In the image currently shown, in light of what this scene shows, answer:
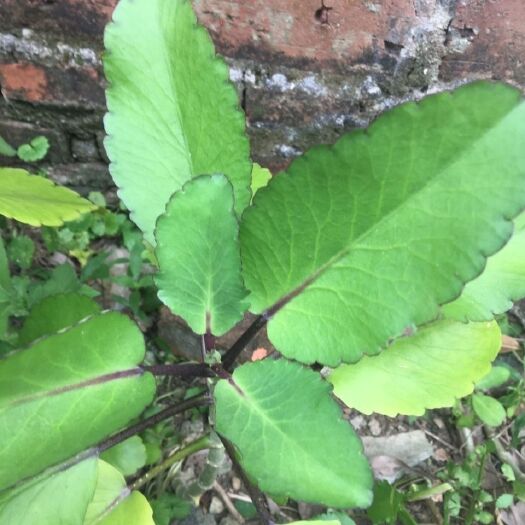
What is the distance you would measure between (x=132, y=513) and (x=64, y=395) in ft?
0.80

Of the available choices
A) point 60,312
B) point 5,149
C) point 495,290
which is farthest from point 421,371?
point 5,149

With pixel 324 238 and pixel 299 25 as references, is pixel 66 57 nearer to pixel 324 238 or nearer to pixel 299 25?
pixel 299 25

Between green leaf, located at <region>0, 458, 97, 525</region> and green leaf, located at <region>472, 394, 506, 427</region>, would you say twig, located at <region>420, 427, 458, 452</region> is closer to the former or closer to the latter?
green leaf, located at <region>472, 394, 506, 427</region>

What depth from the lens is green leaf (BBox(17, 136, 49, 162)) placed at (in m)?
1.31

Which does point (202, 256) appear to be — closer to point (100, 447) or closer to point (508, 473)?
point (100, 447)

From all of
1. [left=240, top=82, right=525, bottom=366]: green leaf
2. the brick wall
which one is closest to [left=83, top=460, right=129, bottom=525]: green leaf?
[left=240, top=82, right=525, bottom=366]: green leaf

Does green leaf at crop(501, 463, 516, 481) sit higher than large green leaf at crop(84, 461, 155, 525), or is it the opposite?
large green leaf at crop(84, 461, 155, 525)

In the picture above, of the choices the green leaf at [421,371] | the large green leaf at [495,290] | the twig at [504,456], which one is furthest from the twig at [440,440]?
the large green leaf at [495,290]

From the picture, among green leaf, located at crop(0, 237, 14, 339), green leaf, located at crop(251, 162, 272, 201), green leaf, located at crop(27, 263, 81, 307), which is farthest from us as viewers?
green leaf, located at crop(27, 263, 81, 307)

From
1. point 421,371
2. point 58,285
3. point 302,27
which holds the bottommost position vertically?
point 58,285

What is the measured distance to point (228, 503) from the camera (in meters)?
1.20

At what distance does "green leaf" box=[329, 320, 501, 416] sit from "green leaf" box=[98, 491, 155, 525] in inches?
10.6

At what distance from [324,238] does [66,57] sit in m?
0.83

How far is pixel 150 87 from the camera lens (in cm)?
60
